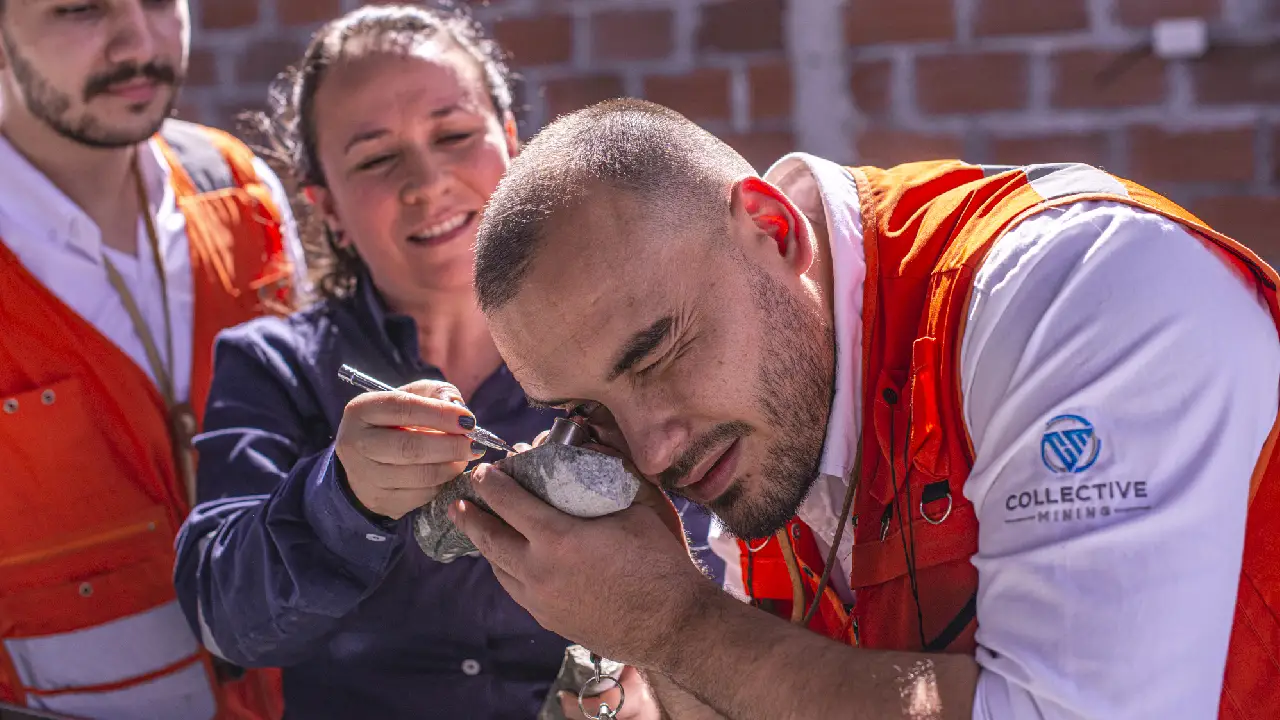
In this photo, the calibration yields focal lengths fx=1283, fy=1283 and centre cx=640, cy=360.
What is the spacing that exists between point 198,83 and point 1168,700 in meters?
2.51

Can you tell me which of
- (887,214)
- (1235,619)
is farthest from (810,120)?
(1235,619)

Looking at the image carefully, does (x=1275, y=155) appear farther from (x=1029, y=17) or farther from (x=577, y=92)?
(x=577, y=92)

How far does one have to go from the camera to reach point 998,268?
1.24 metres

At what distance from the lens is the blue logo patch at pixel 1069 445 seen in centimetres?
113

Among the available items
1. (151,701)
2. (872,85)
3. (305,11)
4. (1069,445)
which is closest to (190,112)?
(305,11)

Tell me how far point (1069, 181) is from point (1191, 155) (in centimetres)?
105

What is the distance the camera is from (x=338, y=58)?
78.2 inches

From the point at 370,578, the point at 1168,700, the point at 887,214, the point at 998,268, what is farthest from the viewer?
the point at 370,578

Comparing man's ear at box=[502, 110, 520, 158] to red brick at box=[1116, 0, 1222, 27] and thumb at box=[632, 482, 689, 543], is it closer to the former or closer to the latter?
thumb at box=[632, 482, 689, 543]

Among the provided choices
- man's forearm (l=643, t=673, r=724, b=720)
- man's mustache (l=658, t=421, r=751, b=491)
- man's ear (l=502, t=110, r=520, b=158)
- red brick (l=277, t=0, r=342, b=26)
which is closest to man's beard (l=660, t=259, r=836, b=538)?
man's mustache (l=658, t=421, r=751, b=491)

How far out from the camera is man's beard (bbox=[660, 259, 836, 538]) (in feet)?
4.55

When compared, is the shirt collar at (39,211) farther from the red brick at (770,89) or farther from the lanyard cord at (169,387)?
the red brick at (770,89)

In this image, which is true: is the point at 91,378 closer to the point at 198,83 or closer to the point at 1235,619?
the point at 198,83

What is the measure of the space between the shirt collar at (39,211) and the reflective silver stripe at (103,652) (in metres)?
0.60
